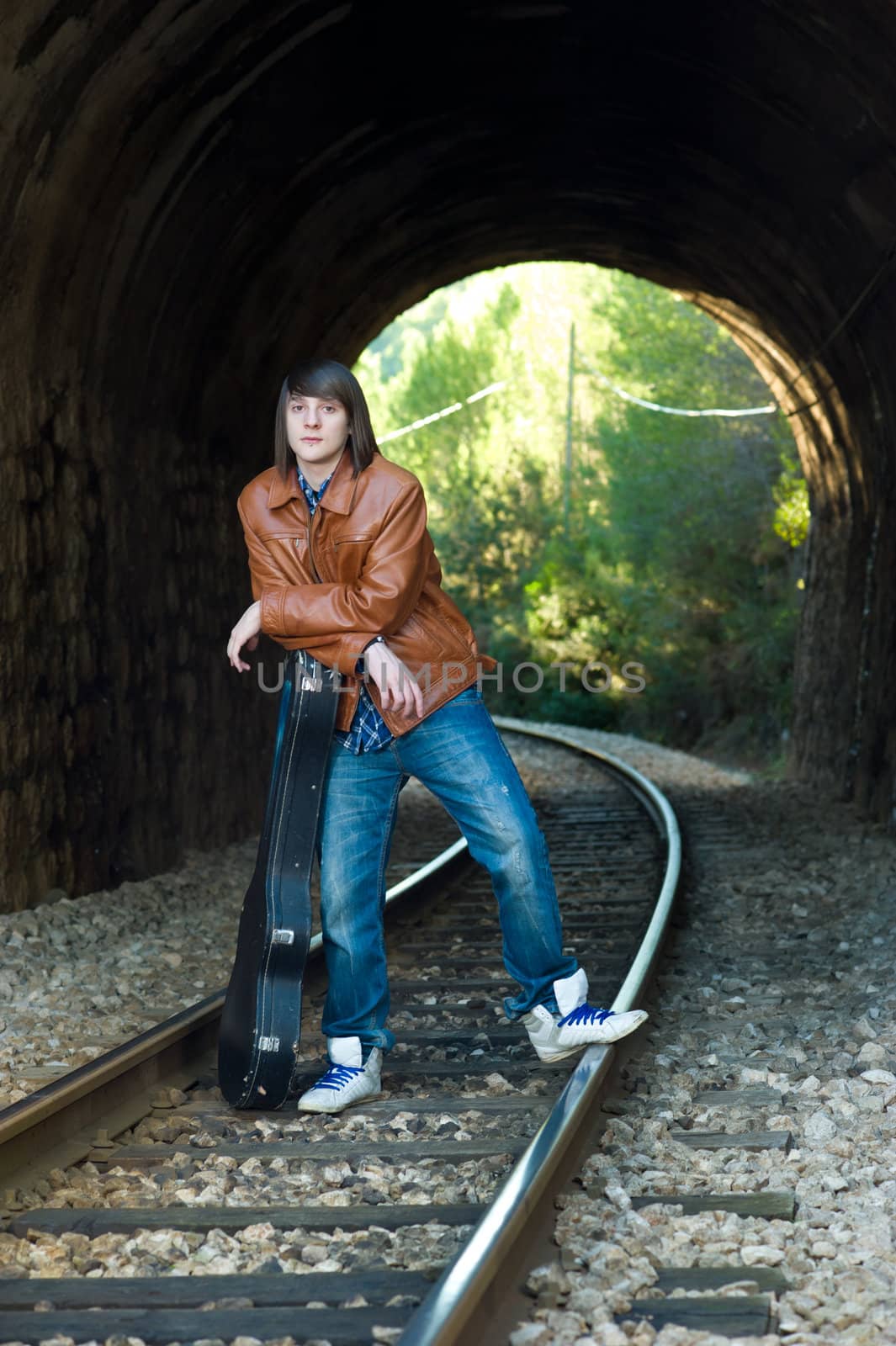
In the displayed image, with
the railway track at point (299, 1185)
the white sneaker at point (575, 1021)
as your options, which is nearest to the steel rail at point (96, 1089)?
the railway track at point (299, 1185)

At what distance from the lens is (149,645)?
800 centimetres

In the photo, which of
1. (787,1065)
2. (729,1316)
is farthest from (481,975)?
(729,1316)

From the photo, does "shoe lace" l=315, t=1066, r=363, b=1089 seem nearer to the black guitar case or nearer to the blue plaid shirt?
the black guitar case

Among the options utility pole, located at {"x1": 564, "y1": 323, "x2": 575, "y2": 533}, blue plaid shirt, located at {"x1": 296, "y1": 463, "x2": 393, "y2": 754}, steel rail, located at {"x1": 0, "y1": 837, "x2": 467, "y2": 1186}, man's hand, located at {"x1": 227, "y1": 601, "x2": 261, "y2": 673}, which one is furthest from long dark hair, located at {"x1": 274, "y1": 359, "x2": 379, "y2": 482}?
utility pole, located at {"x1": 564, "y1": 323, "x2": 575, "y2": 533}

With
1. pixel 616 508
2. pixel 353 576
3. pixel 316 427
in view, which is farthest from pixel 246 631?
pixel 616 508

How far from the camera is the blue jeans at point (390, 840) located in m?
3.82

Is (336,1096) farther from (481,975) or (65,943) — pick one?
(65,943)

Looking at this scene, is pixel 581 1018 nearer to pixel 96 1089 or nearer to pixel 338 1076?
Result: pixel 338 1076

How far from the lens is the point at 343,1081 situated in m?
3.90

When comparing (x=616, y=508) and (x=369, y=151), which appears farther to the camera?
(x=616, y=508)

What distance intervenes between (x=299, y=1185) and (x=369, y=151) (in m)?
6.75

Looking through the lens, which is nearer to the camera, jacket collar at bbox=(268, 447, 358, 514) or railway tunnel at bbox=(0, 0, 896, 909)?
jacket collar at bbox=(268, 447, 358, 514)

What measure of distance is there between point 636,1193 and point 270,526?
1.77 m

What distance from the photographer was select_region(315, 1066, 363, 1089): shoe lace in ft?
12.7
